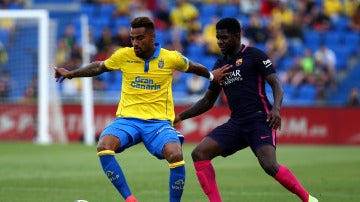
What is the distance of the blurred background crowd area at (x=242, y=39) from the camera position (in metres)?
29.6

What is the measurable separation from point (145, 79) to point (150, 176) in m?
5.93

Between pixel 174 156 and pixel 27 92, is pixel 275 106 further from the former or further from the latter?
pixel 27 92

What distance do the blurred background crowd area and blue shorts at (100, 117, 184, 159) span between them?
688 inches

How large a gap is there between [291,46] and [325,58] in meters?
1.96

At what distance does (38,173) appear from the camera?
16797mm

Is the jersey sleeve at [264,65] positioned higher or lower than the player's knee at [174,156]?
higher

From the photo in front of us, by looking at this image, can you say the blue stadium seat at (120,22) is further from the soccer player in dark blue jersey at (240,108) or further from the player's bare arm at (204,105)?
the soccer player in dark blue jersey at (240,108)

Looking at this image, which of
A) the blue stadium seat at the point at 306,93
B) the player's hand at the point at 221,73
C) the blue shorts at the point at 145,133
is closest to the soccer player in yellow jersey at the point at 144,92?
the blue shorts at the point at 145,133

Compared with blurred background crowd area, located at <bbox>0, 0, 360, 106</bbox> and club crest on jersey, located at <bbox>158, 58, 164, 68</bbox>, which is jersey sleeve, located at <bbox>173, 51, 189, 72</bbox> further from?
blurred background crowd area, located at <bbox>0, 0, 360, 106</bbox>

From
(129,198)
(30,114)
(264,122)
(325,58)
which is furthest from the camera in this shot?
(325,58)

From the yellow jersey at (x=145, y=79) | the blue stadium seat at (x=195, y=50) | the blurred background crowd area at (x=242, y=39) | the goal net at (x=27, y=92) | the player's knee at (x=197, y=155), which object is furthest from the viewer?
the blue stadium seat at (x=195, y=50)

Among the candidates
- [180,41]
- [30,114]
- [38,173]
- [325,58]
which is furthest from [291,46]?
[38,173]

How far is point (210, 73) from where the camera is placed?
1119cm

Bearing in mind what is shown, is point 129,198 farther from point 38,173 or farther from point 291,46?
point 291,46
